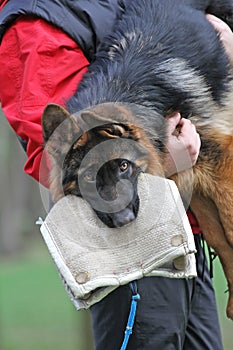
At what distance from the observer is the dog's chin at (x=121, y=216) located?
11.4ft

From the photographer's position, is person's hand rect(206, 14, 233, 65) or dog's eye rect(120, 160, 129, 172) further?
person's hand rect(206, 14, 233, 65)

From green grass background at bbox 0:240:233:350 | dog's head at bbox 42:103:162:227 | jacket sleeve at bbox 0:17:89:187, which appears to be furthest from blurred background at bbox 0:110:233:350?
dog's head at bbox 42:103:162:227

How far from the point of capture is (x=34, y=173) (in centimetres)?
398

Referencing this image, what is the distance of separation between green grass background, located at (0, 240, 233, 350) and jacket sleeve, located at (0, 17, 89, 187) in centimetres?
346

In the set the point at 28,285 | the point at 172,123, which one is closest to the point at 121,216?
the point at 172,123

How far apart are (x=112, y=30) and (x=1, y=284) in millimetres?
10935

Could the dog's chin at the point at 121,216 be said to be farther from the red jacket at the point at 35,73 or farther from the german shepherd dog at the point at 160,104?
the red jacket at the point at 35,73

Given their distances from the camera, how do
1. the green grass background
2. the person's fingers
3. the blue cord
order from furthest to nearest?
the green grass background
the person's fingers
the blue cord

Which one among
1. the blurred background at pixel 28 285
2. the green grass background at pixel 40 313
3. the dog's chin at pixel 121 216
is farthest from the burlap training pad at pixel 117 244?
the green grass background at pixel 40 313

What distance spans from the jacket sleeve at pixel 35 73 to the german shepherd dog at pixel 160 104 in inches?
3.7

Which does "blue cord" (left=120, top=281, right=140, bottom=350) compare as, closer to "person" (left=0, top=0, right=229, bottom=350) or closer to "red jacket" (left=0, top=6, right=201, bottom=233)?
"person" (left=0, top=0, right=229, bottom=350)

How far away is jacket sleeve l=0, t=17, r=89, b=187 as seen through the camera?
3.74 m

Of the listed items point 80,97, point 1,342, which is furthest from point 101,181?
point 1,342

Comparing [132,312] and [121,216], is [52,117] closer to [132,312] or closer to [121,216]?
[121,216]
